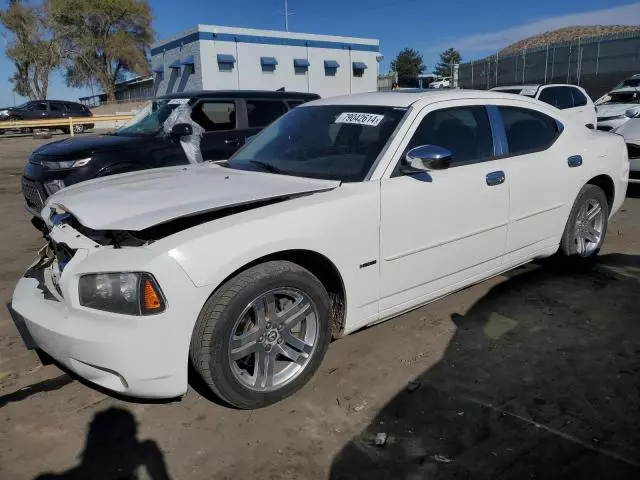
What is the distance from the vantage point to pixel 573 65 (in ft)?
105

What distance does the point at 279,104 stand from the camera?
8266mm

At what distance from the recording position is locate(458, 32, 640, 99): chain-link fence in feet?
95.8

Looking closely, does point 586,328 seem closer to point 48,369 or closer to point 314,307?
point 314,307

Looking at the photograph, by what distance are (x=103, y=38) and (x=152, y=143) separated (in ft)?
179

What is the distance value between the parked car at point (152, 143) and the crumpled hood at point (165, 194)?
9.76ft

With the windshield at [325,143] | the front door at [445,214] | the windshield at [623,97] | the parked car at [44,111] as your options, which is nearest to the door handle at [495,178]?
the front door at [445,214]

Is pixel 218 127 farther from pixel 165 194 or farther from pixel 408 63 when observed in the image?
pixel 408 63

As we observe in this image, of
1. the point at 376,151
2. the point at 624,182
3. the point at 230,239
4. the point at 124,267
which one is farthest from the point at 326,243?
the point at 624,182

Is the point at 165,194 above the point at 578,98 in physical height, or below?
below

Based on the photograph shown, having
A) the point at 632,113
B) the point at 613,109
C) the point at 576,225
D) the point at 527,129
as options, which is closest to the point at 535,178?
the point at 527,129

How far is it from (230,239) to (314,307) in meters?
0.67

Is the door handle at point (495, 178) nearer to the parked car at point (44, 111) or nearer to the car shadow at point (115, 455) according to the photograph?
the car shadow at point (115, 455)

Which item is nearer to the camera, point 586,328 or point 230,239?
point 230,239

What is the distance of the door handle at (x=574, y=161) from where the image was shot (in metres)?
4.51
